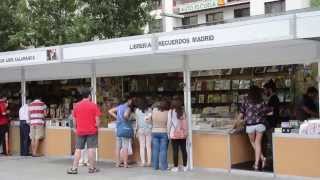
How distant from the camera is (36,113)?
1488 centimetres

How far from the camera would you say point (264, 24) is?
30.4 ft

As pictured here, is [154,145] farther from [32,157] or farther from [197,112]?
[32,157]

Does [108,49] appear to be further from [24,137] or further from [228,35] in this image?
[24,137]

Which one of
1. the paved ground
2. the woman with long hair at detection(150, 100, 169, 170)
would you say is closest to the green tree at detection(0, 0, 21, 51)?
the paved ground

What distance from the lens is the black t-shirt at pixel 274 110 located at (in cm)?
1145

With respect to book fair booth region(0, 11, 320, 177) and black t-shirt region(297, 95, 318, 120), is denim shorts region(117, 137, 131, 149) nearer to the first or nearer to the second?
book fair booth region(0, 11, 320, 177)

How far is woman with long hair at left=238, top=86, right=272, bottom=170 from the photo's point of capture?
36.3 ft

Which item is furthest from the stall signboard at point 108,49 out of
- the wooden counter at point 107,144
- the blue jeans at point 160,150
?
the wooden counter at point 107,144

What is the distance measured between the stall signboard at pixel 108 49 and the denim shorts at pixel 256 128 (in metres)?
2.46

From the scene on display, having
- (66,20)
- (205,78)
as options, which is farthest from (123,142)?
(66,20)

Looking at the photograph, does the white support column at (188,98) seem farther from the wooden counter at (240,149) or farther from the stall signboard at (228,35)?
the stall signboard at (228,35)

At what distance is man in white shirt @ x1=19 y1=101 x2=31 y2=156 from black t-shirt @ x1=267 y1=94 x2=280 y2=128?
21.8 ft

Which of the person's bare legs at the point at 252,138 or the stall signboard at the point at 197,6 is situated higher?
the stall signboard at the point at 197,6

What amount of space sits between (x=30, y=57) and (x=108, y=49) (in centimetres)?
293
